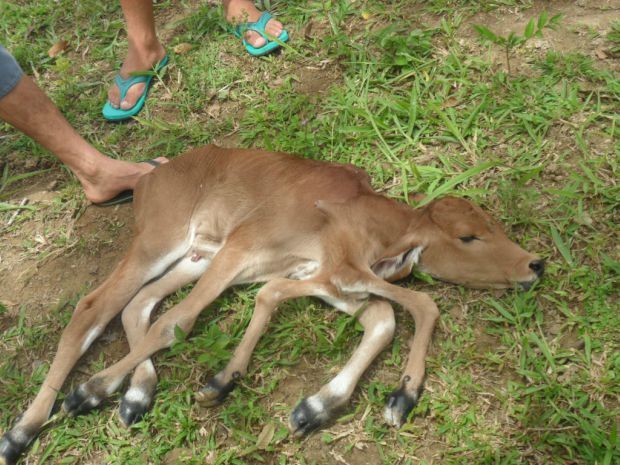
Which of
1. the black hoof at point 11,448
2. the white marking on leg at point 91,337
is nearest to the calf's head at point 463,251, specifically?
the white marking on leg at point 91,337

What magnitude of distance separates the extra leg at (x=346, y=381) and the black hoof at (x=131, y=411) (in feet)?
3.04

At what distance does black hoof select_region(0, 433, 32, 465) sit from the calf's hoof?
0.59 m

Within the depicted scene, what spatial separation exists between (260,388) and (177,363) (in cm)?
60

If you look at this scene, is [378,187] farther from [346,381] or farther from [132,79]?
[132,79]

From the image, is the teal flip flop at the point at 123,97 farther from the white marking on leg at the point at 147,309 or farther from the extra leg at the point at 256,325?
the extra leg at the point at 256,325

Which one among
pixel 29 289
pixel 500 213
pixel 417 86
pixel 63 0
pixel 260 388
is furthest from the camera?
pixel 63 0

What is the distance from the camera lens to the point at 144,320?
4.61 metres

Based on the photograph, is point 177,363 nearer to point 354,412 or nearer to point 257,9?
point 354,412

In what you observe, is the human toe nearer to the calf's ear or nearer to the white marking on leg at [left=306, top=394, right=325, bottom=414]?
the calf's ear

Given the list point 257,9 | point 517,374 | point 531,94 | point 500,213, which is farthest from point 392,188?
point 257,9

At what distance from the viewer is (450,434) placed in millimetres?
3738

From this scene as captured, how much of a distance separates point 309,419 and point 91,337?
1614 mm

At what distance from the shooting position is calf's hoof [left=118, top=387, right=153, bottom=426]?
4.09 metres

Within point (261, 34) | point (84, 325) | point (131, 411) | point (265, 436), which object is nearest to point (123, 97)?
point (261, 34)
